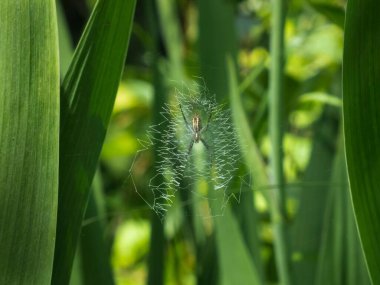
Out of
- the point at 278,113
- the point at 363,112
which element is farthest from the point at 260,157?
the point at 363,112

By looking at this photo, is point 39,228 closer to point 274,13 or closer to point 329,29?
point 274,13

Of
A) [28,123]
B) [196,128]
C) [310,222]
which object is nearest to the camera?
[28,123]

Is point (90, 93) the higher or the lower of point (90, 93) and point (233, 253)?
the higher

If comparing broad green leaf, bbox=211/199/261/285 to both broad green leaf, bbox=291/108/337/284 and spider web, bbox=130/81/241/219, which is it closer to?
spider web, bbox=130/81/241/219

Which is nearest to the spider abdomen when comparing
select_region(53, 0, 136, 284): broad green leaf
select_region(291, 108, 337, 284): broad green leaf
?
select_region(53, 0, 136, 284): broad green leaf

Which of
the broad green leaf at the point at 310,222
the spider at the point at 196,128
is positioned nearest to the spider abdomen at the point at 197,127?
the spider at the point at 196,128

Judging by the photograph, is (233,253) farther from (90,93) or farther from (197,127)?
(90,93)
